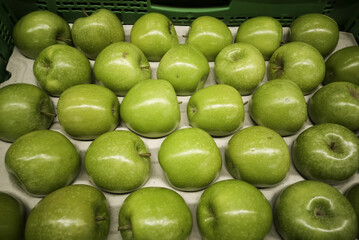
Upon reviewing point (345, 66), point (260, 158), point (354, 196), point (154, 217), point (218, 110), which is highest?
point (345, 66)

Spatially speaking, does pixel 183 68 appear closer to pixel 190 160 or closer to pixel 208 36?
pixel 208 36

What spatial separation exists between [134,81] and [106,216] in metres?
0.84

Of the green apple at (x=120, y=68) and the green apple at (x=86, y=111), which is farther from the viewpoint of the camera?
the green apple at (x=120, y=68)

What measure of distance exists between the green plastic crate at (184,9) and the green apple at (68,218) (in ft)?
3.83

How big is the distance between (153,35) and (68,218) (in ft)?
4.23

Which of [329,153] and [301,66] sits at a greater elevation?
[301,66]

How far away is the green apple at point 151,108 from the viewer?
143cm

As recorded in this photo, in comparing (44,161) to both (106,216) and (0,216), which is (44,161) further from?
(106,216)

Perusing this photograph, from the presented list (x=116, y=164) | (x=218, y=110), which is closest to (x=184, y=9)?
(x=218, y=110)

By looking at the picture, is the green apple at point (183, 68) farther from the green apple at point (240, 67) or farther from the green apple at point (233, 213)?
the green apple at point (233, 213)

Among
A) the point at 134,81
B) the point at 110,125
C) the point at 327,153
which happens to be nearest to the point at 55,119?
the point at 110,125

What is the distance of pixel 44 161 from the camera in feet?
4.17

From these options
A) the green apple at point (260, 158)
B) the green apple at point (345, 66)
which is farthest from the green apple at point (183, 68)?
the green apple at point (345, 66)

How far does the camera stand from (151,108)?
4.69 feet
